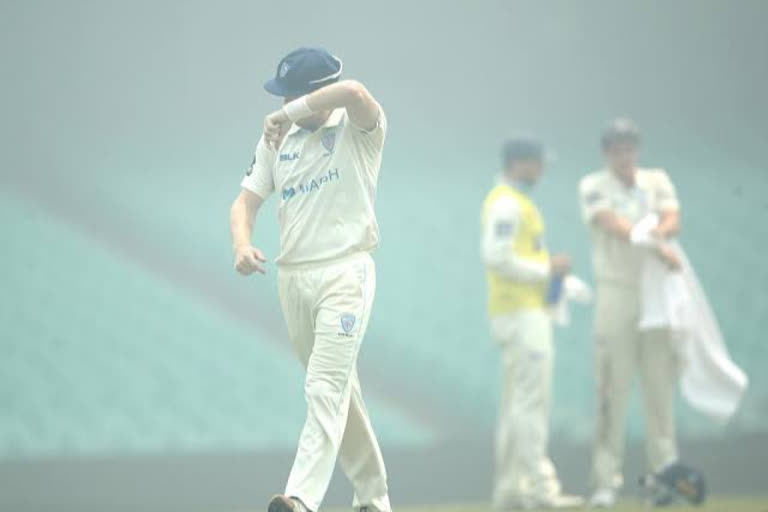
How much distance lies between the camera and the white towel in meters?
9.32

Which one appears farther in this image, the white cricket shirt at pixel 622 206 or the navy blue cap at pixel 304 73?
the white cricket shirt at pixel 622 206

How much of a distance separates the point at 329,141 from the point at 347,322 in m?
0.71

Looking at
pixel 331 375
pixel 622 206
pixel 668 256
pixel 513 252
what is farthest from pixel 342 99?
pixel 622 206

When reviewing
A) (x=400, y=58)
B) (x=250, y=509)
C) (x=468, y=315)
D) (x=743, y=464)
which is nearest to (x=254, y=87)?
(x=400, y=58)

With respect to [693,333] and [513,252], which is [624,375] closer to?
[693,333]

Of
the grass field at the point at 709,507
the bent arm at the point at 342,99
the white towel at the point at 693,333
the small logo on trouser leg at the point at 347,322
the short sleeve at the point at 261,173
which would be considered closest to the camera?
the bent arm at the point at 342,99

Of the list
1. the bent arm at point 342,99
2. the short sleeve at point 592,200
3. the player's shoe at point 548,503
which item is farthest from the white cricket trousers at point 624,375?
the bent arm at point 342,99

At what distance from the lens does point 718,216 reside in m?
11.5

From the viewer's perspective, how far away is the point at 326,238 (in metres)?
6.23

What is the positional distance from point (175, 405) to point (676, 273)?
10.9 ft

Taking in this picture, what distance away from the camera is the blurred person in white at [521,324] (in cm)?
923

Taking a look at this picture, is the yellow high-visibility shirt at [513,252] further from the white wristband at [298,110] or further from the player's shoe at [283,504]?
the player's shoe at [283,504]

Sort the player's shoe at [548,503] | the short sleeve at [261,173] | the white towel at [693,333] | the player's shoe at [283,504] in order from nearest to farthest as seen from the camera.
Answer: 1. the player's shoe at [283,504]
2. the short sleeve at [261,173]
3. the player's shoe at [548,503]
4. the white towel at [693,333]

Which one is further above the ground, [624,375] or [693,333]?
[693,333]
